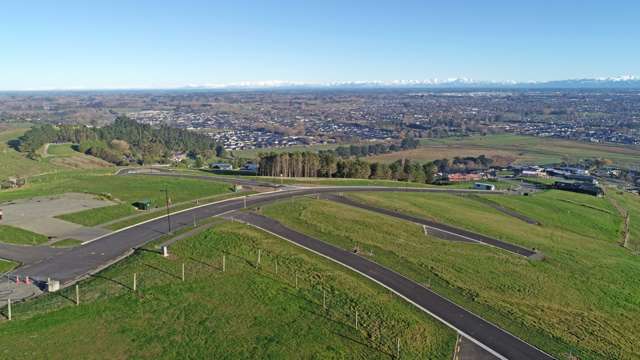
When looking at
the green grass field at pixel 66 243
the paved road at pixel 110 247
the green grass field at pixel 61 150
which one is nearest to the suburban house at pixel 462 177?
the paved road at pixel 110 247

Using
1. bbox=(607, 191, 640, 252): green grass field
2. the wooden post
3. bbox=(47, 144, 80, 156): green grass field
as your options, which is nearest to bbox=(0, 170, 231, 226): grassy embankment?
the wooden post

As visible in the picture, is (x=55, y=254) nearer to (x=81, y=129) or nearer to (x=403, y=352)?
(x=403, y=352)

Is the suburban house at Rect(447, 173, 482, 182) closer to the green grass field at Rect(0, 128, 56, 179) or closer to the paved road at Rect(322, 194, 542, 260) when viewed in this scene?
the paved road at Rect(322, 194, 542, 260)

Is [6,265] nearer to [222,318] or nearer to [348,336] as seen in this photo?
[222,318]

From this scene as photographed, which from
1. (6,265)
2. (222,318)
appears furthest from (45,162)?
(222,318)

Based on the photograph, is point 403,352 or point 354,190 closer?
point 403,352

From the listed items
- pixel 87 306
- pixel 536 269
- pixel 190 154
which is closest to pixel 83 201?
pixel 87 306
